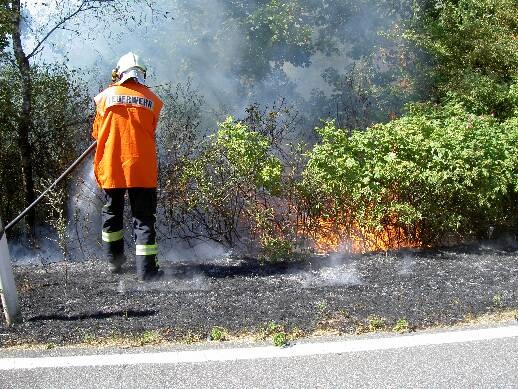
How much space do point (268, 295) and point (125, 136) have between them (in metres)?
1.79

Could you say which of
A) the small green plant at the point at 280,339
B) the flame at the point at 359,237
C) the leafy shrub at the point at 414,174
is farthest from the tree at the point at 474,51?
the small green plant at the point at 280,339

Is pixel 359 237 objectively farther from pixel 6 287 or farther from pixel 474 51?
pixel 474 51

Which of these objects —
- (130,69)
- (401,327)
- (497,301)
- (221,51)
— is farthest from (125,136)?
(221,51)

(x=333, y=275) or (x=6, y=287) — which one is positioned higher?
(x=6, y=287)

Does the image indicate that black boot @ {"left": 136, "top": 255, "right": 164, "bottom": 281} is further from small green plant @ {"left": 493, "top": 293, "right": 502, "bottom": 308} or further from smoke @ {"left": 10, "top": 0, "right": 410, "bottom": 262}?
smoke @ {"left": 10, "top": 0, "right": 410, "bottom": 262}

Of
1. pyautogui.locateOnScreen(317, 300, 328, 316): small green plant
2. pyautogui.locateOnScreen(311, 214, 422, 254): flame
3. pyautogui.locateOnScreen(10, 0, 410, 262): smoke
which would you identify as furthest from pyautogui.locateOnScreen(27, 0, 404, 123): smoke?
pyautogui.locateOnScreen(317, 300, 328, 316): small green plant

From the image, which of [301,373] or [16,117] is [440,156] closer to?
[301,373]

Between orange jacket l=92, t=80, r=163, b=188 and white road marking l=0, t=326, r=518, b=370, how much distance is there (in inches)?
75.4

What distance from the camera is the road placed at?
3191mm

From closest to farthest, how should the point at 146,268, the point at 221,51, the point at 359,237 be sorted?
the point at 146,268 < the point at 359,237 < the point at 221,51

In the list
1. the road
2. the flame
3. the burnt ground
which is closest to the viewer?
the road

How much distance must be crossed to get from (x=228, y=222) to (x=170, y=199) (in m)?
0.88

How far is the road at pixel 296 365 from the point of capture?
319 cm

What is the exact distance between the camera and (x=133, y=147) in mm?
5066
